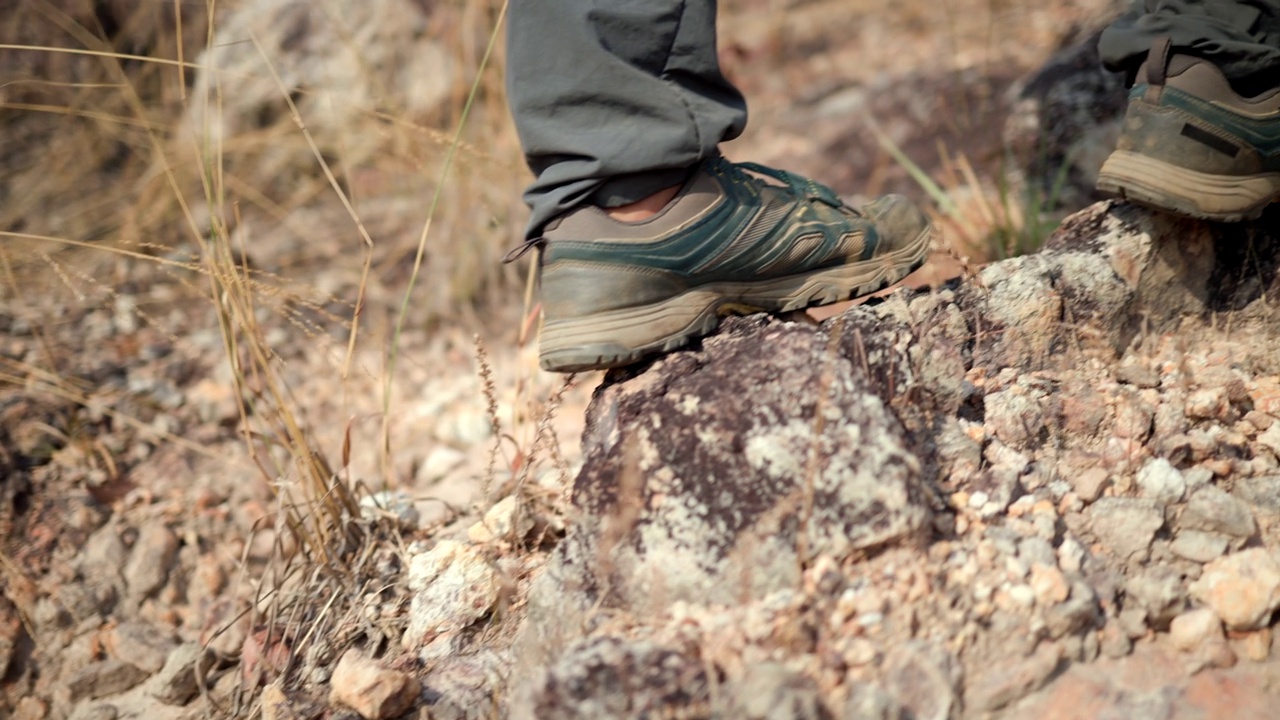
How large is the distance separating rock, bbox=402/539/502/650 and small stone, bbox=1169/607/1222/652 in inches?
38.6

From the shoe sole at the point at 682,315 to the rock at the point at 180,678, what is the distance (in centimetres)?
90

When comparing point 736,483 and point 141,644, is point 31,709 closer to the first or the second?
point 141,644

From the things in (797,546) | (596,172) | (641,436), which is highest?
(596,172)

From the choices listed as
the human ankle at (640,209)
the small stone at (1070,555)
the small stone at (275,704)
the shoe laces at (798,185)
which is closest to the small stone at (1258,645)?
the small stone at (1070,555)

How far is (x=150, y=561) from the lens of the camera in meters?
2.03

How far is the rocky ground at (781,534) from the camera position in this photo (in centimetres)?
114

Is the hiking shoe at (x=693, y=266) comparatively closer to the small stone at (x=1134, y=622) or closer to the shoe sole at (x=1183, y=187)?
the shoe sole at (x=1183, y=187)

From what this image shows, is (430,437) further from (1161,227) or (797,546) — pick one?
(1161,227)

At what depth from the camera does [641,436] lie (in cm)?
133

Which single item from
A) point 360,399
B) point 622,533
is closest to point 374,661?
point 622,533

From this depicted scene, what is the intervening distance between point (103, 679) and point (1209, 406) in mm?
2064

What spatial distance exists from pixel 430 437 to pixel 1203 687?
194 cm

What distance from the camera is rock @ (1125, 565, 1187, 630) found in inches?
46.5

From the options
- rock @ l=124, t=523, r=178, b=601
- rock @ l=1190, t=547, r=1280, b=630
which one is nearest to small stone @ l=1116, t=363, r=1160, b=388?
rock @ l=1190, t=547, r=1280, b=630
